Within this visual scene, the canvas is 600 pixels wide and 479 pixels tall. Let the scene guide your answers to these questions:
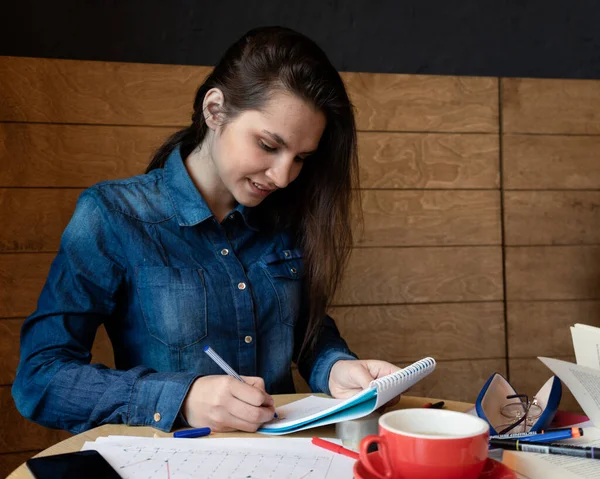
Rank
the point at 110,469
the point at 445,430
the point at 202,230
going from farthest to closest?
the point at 202,230
the point at 110,469
the point at 445,430

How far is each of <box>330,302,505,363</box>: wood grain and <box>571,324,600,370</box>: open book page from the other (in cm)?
136

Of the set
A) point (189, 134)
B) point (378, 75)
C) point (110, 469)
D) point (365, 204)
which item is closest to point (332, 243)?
point (189, 134)

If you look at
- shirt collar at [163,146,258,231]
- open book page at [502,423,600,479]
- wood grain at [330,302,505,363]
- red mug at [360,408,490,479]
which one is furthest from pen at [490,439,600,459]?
wood grain at [330,302,505,363]

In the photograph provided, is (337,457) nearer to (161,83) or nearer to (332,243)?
(332,243)

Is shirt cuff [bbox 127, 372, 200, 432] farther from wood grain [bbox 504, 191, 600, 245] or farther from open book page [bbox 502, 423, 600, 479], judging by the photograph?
wood grain [bbox 504, 191, 600, 245]

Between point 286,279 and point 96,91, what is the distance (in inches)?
43.9

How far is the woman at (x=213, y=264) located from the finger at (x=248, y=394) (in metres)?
0.08

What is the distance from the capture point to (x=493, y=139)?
7.99 ft

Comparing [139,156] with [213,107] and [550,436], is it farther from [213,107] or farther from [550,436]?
[550,436]

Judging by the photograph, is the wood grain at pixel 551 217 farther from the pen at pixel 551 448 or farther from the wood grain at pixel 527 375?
the pen at pixel 551 448

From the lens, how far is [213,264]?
1.28m

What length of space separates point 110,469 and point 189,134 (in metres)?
0.83

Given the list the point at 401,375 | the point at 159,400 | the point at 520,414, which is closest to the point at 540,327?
Result: the point at 520,414

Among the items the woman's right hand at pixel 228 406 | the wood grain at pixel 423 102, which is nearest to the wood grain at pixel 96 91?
the wood grain at pixel 423 102
